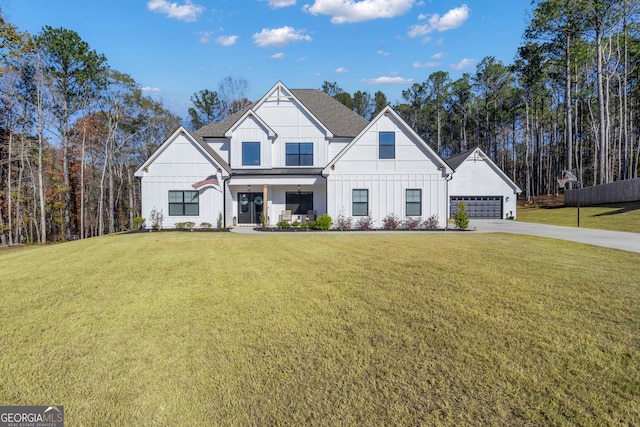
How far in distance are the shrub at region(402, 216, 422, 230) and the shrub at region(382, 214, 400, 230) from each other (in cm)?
43

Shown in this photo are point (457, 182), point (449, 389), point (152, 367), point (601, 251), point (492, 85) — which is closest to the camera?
point (449, 389)

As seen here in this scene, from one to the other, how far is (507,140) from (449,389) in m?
60.2

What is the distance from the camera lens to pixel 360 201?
63.5ft

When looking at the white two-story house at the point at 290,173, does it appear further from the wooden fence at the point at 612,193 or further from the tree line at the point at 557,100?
the tree line at the point at 557,100

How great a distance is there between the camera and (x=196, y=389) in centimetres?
348

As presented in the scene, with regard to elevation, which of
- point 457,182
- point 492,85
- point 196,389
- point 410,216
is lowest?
point 196,389

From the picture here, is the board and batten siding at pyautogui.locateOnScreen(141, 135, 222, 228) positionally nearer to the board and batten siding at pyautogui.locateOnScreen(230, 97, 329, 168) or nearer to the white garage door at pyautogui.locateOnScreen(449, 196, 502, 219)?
the board and batten siding at pyautogui.locateOnScreen(230, 97, 329, 168)

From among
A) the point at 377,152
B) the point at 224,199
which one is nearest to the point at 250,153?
the point at 224,199

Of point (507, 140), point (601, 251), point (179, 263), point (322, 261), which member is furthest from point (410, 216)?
point (507, 140)

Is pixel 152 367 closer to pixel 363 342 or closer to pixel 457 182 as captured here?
pixel 363 342

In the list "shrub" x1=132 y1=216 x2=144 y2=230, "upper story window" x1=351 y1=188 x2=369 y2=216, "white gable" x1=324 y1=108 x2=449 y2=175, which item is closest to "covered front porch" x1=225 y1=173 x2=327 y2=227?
"upper story window" x1=351 y1=188 x2=369 y2=216

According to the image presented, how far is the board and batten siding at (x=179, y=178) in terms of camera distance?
1980 cm

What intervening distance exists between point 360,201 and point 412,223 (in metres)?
3.30

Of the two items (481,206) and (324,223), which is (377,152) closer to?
(324,223)
